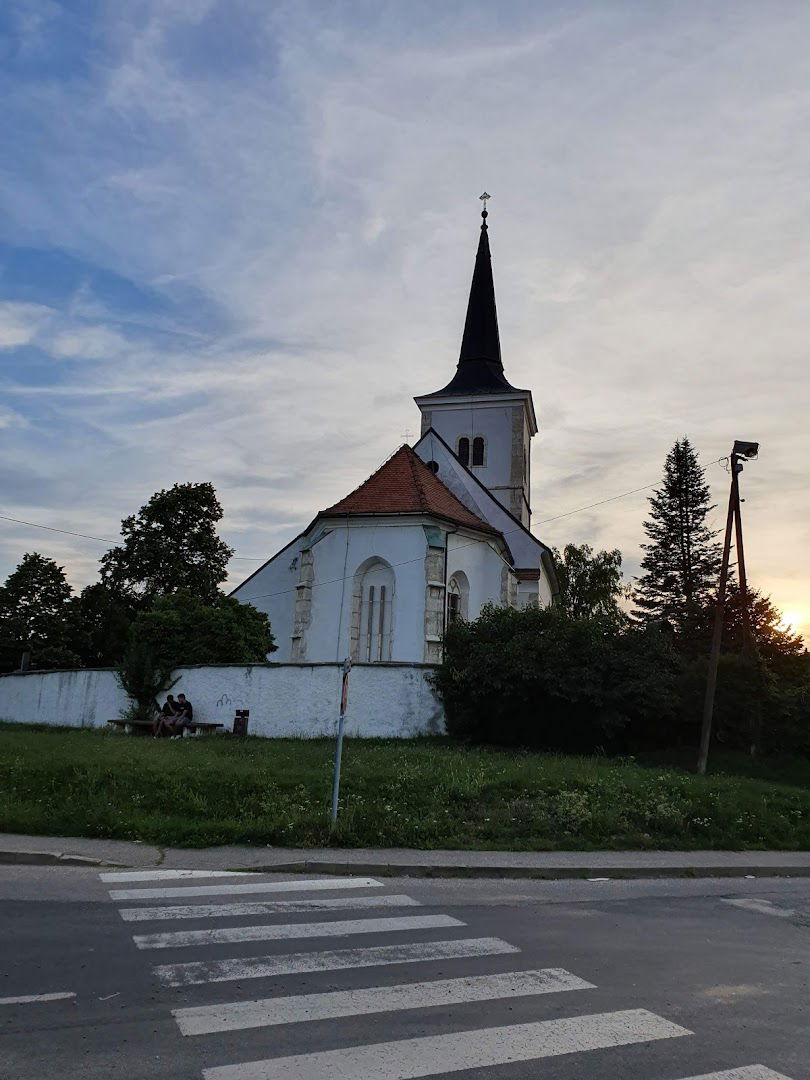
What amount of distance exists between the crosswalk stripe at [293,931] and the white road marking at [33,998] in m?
1.10

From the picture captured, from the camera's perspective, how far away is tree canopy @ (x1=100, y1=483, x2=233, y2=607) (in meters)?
48.0

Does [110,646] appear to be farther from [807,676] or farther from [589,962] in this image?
[589,962]

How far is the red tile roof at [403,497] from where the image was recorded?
30.1m

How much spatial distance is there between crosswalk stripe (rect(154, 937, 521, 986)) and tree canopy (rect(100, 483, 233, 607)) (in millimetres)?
41841

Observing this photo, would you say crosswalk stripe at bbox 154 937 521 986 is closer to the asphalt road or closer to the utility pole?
the asphalt road

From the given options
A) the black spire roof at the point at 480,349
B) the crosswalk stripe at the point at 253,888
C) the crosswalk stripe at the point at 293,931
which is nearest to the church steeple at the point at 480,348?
the black spire roof at the point at 480,349

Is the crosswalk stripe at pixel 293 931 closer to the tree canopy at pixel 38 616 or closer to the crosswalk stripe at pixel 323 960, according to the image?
the crosswalk stripe at pixel 323 960

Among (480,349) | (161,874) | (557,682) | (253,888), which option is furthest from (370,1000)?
(480,349)

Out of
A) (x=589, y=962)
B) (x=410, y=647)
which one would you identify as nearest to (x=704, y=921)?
(x=589, y=962)

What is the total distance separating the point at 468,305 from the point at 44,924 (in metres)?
42.9

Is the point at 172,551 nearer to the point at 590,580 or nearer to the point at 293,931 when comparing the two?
the point at 590,580

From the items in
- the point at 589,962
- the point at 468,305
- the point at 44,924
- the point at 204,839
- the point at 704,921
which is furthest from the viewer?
the point at 468,305

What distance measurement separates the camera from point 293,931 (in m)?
6.50

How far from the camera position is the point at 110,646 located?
50.7 meters
